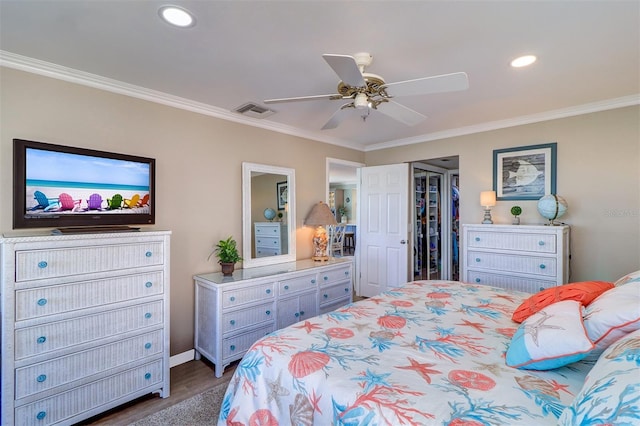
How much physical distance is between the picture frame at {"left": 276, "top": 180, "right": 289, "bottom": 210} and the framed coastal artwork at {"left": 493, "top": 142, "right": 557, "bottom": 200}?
2536mm

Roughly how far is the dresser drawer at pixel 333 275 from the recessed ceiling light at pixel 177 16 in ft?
8.51

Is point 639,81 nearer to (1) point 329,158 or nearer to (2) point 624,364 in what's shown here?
(2) point 624,364

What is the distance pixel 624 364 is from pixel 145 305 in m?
2.56

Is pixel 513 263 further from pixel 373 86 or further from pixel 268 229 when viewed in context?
pixel 268 229

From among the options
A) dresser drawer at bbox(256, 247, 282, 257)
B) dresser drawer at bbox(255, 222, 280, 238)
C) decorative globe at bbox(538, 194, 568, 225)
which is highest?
decorative globe at bbox(538, 194, 568, 225)

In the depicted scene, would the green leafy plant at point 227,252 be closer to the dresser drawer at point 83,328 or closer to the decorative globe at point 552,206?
the dresser drawer at point 83,328

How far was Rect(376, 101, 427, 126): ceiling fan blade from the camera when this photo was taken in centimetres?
217

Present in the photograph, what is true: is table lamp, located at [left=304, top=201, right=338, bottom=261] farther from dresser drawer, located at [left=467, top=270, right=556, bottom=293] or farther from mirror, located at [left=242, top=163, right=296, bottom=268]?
dresser drawer, located at [left=467, top=270, right=556, bottom=293]

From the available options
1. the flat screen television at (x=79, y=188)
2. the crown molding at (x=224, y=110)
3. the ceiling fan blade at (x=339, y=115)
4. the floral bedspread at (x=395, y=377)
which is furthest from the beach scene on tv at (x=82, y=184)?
the floral bedspread at (x=395, y=377)

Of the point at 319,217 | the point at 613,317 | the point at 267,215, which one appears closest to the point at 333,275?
the point at 319,217

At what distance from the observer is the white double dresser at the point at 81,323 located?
5.70 ft

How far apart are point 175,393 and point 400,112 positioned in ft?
9.19

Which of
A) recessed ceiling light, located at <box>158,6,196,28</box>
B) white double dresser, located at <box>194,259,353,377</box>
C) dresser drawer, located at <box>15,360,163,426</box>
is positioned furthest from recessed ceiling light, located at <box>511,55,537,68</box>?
dresser drawer, located at <box>15,360,163,426</box>

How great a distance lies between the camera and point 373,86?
1951mm
